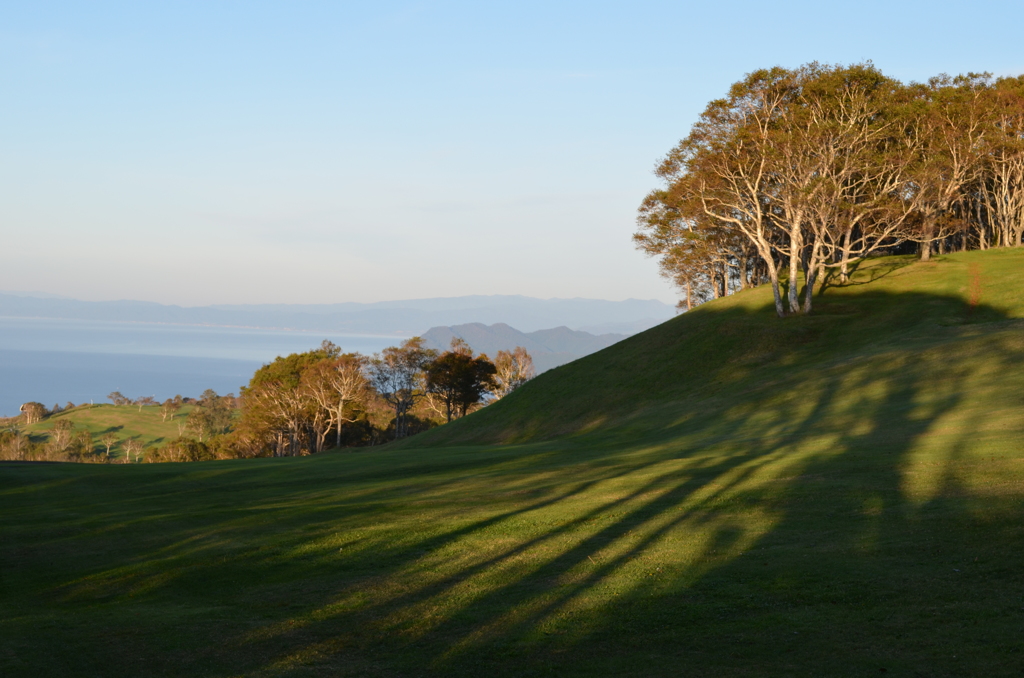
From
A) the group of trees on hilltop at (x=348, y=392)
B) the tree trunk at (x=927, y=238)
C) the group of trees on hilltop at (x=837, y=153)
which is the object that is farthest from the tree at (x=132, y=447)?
the tree trunk at (x=927, y=238)

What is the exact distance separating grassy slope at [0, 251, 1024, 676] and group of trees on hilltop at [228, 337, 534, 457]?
55.5m

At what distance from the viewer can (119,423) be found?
177625 millimetres

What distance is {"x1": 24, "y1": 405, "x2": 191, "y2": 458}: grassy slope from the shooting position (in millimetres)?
160000

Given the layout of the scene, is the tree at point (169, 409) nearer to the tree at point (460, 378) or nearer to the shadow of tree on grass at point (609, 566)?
the tree at point (460, 378)

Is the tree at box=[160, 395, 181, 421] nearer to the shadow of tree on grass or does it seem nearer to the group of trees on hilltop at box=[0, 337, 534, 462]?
the group of trees on hilltop at box=[0, 337, 534, 462]

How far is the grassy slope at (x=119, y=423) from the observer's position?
160 m

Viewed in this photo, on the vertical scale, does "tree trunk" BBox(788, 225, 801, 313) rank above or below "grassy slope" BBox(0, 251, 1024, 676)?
above

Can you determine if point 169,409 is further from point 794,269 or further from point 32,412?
point 794,269

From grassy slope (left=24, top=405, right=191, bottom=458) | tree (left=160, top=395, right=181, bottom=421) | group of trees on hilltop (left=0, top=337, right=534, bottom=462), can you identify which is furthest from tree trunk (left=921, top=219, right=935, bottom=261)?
tree (left=160, top=395, right=181, bottom=421)

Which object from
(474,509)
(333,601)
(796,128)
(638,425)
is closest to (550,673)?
(333,601)

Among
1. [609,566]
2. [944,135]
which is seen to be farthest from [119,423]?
[609,566]

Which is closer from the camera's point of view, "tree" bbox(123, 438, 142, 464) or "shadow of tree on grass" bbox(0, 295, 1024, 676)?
"shadow of tree on grass" bbox(0, 295, 1024, 676)

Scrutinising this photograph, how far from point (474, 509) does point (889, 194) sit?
59157 millimetres

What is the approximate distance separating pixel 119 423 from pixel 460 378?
12367cm
